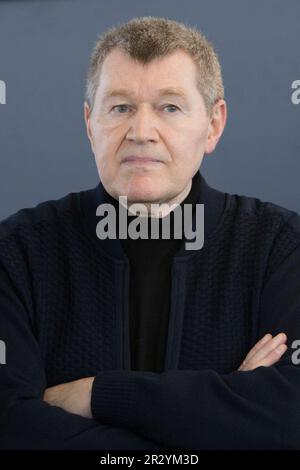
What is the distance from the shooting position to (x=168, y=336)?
4.61ft

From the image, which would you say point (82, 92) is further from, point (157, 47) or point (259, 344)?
point (259, 344)

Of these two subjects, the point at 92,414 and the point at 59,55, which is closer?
the point at 92,414

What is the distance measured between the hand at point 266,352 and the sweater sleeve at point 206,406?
0.04 m

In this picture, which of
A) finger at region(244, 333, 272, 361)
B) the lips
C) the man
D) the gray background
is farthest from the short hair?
the gray background

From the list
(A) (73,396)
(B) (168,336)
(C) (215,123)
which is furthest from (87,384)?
(C) (215,123)

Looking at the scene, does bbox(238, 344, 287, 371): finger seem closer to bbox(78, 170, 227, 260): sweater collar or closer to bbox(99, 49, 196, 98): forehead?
bbox(78, 170, 227, 260): sweater collar

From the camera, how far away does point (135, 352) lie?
142 centimetres

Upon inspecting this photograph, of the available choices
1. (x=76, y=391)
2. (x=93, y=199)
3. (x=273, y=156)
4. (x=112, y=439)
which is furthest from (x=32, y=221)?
(x=273, y=156)

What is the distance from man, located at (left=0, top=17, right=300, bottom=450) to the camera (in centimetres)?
129

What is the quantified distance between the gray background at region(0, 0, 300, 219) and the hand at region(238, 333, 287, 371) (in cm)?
96

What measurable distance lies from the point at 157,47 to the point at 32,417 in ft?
2.29

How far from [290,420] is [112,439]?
30 centimetres

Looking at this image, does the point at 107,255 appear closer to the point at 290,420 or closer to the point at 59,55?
the point at 290,420

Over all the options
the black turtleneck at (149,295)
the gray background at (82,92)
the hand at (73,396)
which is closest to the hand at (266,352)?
the black turtleneck at (149,295)
